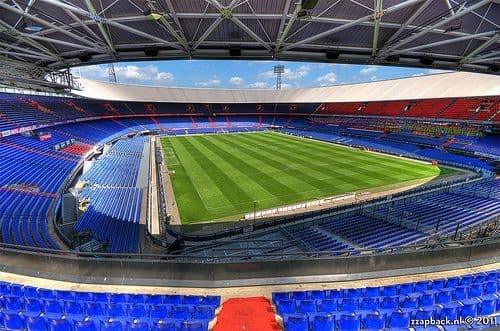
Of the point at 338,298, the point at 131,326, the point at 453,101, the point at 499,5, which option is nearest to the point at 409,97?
the point at 453,101

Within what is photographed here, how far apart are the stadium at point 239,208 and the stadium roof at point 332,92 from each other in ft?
49.8

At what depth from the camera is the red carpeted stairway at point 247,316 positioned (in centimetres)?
603

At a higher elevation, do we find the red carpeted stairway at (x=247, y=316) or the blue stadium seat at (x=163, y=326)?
the blue stadium seat at (x=163, y=326)

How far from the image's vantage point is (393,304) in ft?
22.0

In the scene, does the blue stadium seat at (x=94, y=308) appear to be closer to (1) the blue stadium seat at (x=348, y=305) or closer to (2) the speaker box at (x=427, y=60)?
(1) the blue stadium seat at (x=348, y=305)

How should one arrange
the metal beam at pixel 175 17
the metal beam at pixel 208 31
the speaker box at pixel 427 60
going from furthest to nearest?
the speaker box at pixel 427 60 → the metal beam at pixel 208 31 → the metal beam at pixel 175 17

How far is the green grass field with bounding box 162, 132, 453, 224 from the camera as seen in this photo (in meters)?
22.9

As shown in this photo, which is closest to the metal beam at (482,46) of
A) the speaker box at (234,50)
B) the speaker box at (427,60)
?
the speaker box at (427,60)

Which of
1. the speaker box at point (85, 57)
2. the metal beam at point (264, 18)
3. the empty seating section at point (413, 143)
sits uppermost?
the metal beam at point (264, 18)

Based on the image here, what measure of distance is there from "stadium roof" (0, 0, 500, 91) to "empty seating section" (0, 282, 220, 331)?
8.06m

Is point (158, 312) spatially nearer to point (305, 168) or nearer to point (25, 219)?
point (25, 219)

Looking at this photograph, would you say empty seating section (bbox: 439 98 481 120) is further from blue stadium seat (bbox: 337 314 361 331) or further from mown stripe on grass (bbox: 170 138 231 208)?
blue stadium seat (bbox: 337 314 361 331)

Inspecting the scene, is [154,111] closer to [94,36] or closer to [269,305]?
[94,36]

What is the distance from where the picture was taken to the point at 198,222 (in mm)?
19359
